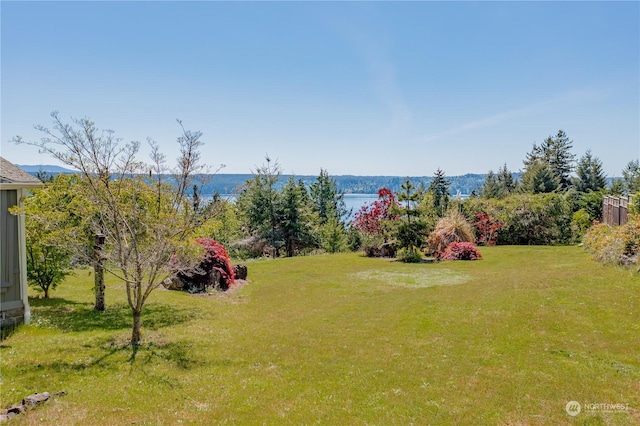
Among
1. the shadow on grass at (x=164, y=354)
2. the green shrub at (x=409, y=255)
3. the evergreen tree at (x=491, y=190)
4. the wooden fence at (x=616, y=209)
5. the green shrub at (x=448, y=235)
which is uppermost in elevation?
the evergreen tree at (x=491, y=190)

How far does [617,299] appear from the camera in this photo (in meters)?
10.2

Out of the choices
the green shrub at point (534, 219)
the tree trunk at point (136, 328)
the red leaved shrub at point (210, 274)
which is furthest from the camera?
the green shrub at point (534, 219)

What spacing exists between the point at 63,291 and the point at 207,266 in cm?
483

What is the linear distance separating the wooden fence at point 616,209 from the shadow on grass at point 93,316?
19.7 m

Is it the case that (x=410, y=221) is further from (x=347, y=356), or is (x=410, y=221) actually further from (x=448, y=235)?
(x=347, y=356)

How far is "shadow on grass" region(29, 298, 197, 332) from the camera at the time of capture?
9.63m

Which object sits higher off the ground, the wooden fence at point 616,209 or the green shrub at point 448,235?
the wooden fence at point 616,209

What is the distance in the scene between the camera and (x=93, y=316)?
10.5 meters

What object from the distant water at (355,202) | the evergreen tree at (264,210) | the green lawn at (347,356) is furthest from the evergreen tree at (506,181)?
the green lawn at (347,356)

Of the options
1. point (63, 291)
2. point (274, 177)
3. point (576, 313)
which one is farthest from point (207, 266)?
point (274, 177)

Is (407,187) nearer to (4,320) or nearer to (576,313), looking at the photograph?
(576,313)

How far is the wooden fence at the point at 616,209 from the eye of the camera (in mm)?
18438

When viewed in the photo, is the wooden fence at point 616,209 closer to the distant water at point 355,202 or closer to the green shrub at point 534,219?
the green shrub at point 534,219

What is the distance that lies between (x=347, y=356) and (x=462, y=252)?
14.1 meters
